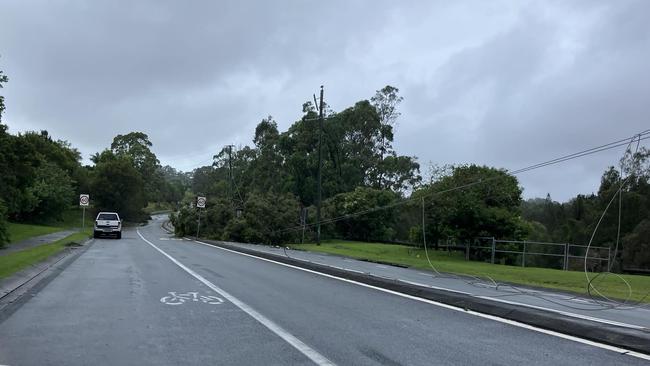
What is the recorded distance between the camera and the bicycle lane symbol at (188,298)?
1073 centimetres

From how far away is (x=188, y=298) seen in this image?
1128 centimetres

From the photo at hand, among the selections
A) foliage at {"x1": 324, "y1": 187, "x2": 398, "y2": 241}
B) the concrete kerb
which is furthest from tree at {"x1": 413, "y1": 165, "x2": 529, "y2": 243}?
the concrete kerb

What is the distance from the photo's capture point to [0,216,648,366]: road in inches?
260

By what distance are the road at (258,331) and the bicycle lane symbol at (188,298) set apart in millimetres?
38

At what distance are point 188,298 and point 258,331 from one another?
365cm

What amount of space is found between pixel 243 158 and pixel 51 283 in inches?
3020

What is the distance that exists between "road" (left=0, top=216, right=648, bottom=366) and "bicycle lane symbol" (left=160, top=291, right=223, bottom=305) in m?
0.04

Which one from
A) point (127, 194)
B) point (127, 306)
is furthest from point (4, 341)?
point (127, 194)

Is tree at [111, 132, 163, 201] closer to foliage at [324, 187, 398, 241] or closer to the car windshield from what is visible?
foliage at [324, 187, 398, 241]

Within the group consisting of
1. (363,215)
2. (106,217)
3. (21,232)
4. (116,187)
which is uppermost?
(116,187)

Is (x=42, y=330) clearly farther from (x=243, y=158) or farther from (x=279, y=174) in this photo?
(x=243, y=158)

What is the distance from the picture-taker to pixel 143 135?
4520 inches

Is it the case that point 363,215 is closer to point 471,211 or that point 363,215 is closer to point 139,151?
point 471,211

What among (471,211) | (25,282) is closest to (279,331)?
(25,282)
